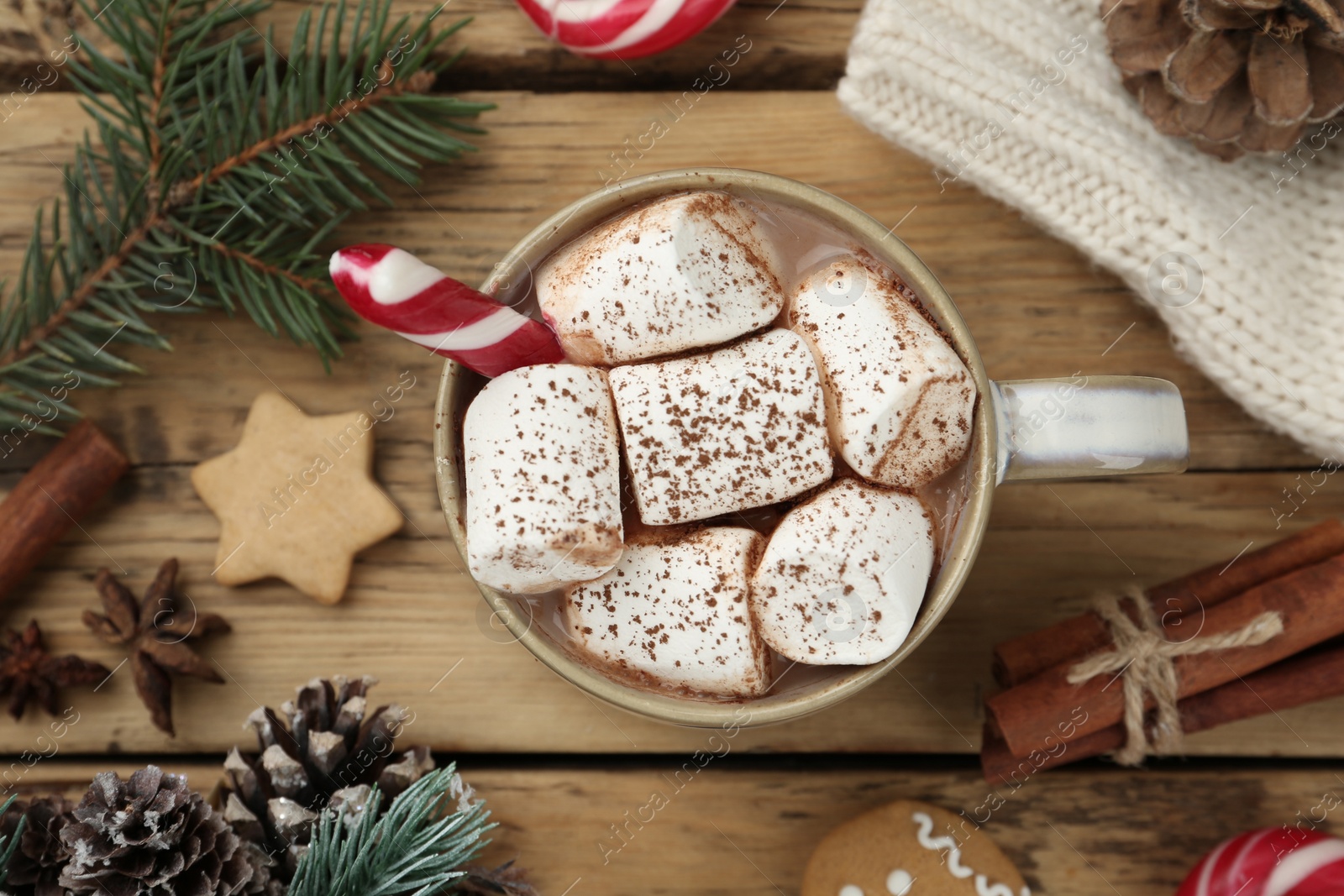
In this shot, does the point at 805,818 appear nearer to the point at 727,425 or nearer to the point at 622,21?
the point at 727,425

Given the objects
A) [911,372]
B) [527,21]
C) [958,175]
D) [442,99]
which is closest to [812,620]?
[911,372]

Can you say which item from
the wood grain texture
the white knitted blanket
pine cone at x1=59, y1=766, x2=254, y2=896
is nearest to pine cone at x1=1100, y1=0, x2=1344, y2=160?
the white knitted blanket

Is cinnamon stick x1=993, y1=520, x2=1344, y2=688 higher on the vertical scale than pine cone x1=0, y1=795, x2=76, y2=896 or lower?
lower

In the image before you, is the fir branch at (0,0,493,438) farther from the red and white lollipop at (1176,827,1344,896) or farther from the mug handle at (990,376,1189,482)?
the red and white lollipop at (1176,827,1344,896)

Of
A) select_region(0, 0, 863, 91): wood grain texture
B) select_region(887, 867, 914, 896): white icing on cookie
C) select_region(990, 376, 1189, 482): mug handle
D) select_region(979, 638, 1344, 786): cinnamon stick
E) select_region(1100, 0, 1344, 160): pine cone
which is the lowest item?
select_region(887, 867, 914, 896): white icing on cookie

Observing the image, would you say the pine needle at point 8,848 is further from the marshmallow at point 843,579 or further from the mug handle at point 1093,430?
the mug handle at point 1093,430

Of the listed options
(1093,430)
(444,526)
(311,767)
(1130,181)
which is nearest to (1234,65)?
(1130,181)

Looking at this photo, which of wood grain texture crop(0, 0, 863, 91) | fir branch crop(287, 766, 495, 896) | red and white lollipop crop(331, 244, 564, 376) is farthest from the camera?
wood grain texture crop(0, 0, 863, 91)

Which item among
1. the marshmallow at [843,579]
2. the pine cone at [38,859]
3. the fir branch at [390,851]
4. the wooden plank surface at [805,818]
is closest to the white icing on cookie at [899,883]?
the wooden plank surface at [805,818]
